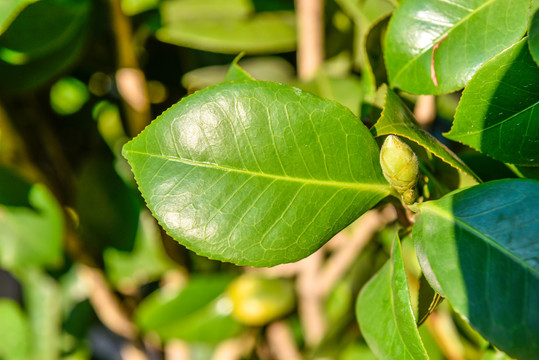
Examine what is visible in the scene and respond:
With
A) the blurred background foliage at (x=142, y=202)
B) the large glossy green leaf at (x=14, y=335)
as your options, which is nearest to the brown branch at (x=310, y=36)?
the blurred background foliage at (x=142, y=202)

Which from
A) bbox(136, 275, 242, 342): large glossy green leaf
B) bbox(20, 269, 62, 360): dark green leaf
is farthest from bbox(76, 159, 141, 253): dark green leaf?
bbox(20, 269, 62, 360): dark green leaf

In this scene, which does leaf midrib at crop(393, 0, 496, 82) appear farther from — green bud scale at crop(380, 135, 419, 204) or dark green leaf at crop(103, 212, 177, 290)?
dark green leaf at crop(103, 212, 177, 290)

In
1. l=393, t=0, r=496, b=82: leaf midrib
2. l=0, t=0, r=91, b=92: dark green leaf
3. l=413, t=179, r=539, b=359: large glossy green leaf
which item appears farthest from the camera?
l=0, t=0, r=91, b=92: dark green leaf

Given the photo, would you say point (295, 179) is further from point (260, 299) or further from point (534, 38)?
point (260, 299)

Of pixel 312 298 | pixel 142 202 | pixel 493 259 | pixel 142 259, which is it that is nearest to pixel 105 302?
pixel 142 259

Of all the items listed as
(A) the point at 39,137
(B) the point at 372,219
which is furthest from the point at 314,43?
(A) the point at 39,137

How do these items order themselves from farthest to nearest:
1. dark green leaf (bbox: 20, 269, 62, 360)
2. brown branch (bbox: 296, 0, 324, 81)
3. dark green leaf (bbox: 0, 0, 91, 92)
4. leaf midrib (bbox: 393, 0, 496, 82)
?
dark green leaf (bbox: 20, 269, 62, 360) < brown branch (bbox: 296, 0, 324, 81) < dark green leaf (bbox: 0, 0, 91, 92) < leaf midrib (bbox: 393, 0, 496, 82)
